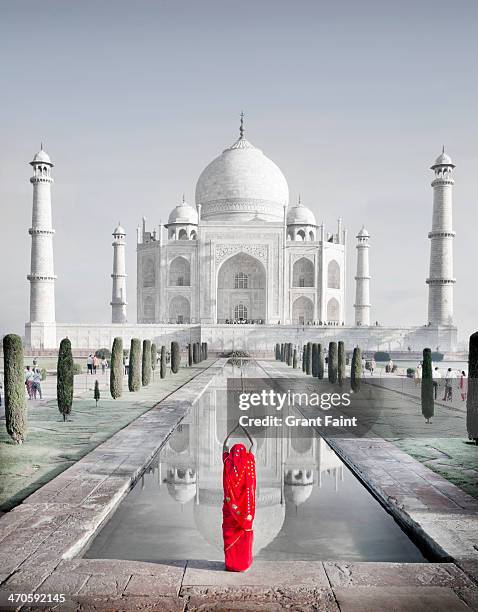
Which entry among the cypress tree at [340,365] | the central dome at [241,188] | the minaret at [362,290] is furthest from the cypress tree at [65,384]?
the minaret at [362,290]

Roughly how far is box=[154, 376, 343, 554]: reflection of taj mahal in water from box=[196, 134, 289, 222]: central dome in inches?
1148

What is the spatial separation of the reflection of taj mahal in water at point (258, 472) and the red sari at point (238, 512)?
546mm

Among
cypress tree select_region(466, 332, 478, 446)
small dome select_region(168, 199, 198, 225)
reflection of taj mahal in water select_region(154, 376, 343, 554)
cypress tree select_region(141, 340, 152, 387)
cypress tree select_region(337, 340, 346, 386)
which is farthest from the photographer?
small dome select_region(168, 199, 198, 225)

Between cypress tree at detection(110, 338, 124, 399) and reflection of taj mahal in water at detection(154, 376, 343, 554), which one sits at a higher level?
cypress tree at detection(110, 338, 124, 399)

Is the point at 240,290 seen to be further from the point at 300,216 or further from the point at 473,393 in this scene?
the point at 473,393

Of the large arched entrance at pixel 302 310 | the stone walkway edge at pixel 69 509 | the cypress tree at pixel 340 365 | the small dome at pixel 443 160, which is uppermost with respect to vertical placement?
the small dome at pixel 443 160

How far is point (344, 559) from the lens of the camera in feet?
12.4

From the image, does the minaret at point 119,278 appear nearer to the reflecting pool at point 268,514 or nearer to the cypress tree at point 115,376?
the cypress tree at point 115,376

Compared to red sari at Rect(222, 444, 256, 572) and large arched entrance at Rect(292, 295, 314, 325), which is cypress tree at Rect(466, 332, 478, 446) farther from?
large arched entrance at Rect(292, 295, 314, 325)

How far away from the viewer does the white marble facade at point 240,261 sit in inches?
1328

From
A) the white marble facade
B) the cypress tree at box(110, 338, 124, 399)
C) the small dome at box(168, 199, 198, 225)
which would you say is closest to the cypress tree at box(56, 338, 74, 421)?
the cypress tree at box(110, 338, 124, 399)

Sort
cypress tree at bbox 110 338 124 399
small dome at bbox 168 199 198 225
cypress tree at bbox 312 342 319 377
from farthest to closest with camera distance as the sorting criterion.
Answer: small dome at bbox 168 199 198 225 < cypress tree at bbox 312 342 319 377 < cypress tree at bbox 110 338 124 399

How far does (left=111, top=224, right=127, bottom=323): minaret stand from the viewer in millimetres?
36562

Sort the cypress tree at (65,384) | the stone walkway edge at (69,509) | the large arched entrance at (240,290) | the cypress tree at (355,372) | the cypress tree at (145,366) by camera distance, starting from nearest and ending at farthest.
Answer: the stone walkway edge at (69,509) → the cypress tree at (65,384) → the cypress tree at (355,372) → the cypress tree at (145,366) → the large arched entrance at (240,290)
